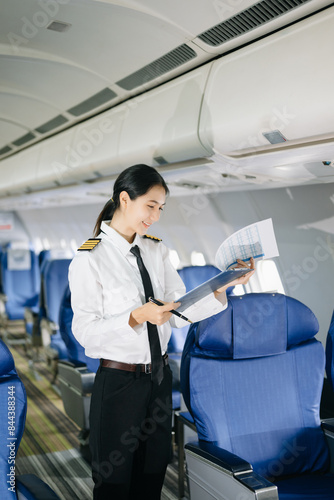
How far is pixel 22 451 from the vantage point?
13.0ft

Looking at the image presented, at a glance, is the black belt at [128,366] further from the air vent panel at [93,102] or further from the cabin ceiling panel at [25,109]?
the cabin ceiling panel at [25,109]

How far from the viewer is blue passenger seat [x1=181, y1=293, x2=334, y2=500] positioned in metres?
2.25

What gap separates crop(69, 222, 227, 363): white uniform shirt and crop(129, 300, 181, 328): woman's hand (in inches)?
1.5

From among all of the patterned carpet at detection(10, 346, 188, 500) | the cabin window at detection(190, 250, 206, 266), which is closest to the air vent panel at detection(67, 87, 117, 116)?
the cabin window at detection(190, 250, 206, 266)

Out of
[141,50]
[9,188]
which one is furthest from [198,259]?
[141,50]

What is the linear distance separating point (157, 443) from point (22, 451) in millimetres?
2403

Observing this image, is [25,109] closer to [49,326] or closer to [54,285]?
[54,285]

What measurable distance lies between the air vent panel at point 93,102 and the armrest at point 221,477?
2.57 m

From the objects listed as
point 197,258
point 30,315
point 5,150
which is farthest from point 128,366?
point 5,150

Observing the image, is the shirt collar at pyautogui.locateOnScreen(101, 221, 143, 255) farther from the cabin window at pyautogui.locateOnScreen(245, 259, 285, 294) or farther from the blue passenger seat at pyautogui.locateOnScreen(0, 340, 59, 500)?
the cabin window at pyautogui.locateOnScreen(245, 259, 285, 294)

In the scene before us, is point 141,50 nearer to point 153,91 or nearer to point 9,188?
point 153,91

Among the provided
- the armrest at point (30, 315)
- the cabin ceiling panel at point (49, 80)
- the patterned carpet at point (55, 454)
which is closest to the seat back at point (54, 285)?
the armrest at point (30, 315)

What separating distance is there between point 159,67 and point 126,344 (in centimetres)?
190

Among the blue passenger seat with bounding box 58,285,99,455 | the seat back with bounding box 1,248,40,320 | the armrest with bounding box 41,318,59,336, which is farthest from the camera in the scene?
the seat back with bounding box 1,248,40,320
